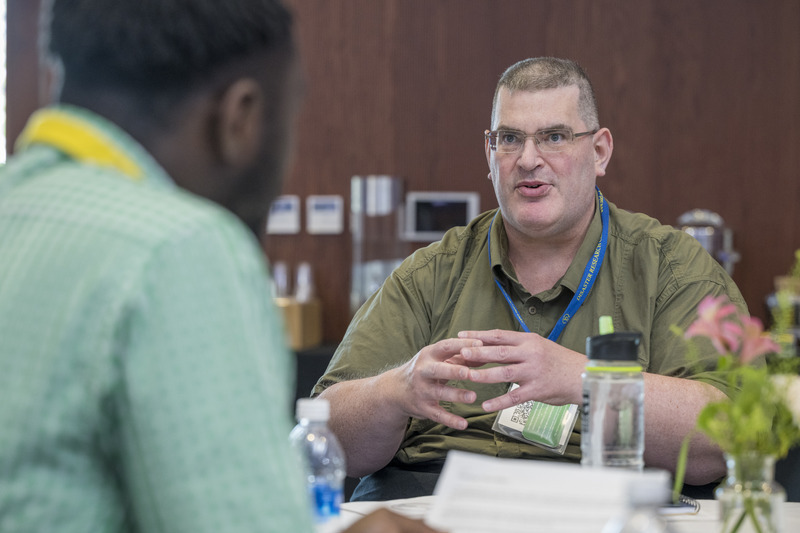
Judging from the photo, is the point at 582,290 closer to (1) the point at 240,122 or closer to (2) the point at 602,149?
(2) the point at 602,149

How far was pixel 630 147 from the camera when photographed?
177 inches

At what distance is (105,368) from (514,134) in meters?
1.80

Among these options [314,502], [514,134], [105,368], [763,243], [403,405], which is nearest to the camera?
[105,368]

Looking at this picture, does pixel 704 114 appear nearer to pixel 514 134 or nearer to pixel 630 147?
pixel 630 147

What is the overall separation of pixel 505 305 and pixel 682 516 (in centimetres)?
87

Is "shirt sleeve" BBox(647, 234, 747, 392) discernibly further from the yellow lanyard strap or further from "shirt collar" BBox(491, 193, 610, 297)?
the yellow lanyard strap

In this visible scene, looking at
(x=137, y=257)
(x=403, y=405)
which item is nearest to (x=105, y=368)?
(x=137, y=257)

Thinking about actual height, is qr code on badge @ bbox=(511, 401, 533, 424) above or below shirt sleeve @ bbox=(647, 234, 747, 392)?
below

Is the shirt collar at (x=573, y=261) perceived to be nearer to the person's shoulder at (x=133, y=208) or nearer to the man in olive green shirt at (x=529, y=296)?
the man in olive green shirt at (x=529, y=296)

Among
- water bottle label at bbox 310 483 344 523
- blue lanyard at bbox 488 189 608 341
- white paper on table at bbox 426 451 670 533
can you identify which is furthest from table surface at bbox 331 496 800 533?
blue lanyard at bbox 488 189 608 341

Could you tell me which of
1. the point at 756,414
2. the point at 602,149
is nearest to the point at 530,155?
the point at 602,149

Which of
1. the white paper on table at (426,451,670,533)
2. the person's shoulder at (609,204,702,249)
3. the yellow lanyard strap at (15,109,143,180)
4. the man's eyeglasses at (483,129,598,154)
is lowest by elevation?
the white paper on table at (426,451,670,533)

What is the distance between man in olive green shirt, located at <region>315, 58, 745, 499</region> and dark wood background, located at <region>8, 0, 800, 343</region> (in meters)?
2.23

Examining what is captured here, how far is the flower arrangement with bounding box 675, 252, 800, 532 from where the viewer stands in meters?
1.04
